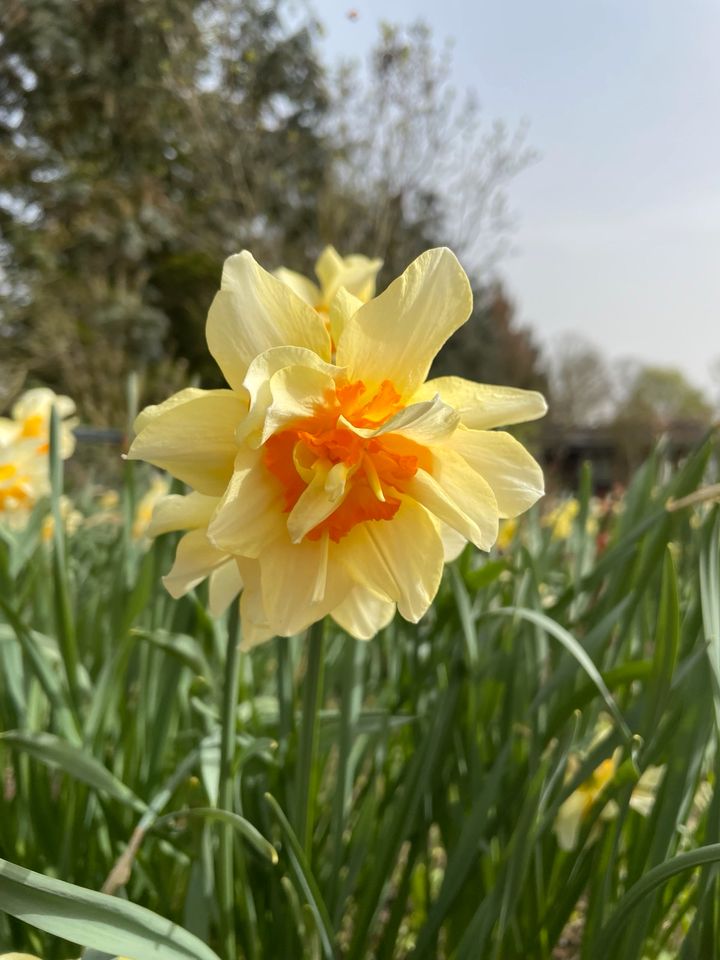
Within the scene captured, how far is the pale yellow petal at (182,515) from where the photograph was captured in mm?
559

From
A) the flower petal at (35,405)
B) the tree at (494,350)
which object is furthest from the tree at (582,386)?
the flower petal at (35,405)

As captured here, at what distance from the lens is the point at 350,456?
1.56 ft

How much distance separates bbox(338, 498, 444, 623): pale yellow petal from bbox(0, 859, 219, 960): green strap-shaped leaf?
21cm

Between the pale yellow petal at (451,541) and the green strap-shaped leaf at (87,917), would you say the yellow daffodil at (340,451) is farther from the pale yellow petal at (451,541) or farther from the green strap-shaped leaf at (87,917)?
the green strap-shaped leaf at (87,917)

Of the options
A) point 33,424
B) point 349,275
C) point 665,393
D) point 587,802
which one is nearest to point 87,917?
point 587,802

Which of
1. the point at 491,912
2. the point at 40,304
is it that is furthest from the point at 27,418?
the point at 40,304

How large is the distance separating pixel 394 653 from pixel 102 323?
410 inches

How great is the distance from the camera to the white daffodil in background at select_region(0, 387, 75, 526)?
1.23 m

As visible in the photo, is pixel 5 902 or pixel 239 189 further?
pixel 239 189

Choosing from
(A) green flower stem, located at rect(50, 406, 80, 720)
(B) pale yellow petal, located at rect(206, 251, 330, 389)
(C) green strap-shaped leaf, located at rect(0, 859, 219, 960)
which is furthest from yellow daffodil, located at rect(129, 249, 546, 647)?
(A) green flower stem, located at rect(50, 406, 80, 720)

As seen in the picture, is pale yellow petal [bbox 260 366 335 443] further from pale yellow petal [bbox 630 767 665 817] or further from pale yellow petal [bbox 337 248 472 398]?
pale yellow petal [bbox 630 767 665 817]

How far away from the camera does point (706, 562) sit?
576mm

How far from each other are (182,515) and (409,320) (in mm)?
202

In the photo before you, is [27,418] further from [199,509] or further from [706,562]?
[706,562]
